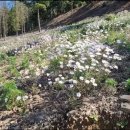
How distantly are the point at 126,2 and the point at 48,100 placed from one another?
40326 mm

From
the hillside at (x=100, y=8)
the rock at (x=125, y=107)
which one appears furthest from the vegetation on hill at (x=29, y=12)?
the rock at (x=125, y=107)

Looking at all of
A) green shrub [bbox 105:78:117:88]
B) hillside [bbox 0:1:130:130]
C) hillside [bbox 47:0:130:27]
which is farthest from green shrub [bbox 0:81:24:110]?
hillside [bbox 47:0:130:27]

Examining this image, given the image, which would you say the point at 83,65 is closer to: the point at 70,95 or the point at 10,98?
the point at 70,95

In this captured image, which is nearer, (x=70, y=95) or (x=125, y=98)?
(x=125, y=98)

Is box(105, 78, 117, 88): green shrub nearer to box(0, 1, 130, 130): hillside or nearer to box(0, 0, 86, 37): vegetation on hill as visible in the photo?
box(0, 1, 130, 130): hillside

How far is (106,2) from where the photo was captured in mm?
54094

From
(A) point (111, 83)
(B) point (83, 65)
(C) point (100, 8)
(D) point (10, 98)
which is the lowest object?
(C) point (100, 8)

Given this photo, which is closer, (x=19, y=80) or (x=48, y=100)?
(x=48, y=100)

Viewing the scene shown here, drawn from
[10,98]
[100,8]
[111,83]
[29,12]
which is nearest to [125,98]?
[111,83]

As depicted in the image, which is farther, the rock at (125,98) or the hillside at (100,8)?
the hillside at (100,8)

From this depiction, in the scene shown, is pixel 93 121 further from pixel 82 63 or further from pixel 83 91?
pixel 82 63

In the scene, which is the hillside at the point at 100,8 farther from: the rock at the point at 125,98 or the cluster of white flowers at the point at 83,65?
the rock at the point at 125,98

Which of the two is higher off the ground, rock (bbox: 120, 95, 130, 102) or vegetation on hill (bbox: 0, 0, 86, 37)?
rock (bbox: 120, 95, 130, 102)

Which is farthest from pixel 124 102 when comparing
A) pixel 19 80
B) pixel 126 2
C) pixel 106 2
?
pixel 106 2
